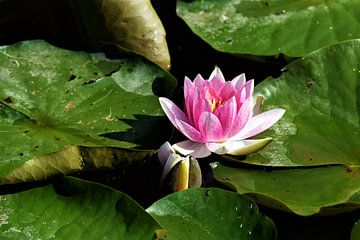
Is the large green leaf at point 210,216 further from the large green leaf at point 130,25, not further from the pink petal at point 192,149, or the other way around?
the large green leaf at point 130,25

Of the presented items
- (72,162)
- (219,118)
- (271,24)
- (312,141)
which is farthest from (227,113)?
(271,24)

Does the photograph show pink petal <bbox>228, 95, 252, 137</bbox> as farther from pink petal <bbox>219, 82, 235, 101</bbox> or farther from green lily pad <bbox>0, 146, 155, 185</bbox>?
green lily pad <bbox>0, 146, 155, 185</bbox>

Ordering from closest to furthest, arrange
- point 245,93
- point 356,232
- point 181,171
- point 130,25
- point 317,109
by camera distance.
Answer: point 356,232 < point 181,171 < point 245,93 < point 317,109 < point 130,25

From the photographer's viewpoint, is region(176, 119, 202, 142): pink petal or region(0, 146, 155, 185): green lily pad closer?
region(0, 146, 155, 185): green lily pad

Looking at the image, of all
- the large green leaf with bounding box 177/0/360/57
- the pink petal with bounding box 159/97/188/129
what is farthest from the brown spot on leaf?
the large green leaf with bounding box 177/0/360/57

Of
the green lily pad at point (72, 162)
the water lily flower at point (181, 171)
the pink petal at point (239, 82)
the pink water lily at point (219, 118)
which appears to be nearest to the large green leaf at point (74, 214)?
the green lily pad at point (72, 162)

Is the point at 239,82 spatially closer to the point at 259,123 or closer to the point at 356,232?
the point at 259,123
